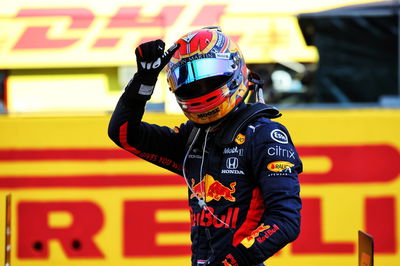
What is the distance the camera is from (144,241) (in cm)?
490

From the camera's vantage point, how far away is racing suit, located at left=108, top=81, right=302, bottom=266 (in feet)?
7.95

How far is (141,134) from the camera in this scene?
286cm

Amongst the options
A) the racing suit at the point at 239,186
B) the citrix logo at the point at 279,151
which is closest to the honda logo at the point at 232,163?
the racing suit at the point at 239,186

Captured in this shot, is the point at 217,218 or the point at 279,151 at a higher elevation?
the point at 279,151

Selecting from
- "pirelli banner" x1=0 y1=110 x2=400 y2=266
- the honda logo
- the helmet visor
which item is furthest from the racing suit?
"pirelli banner" x1=0 y1=110 x2=400 y2=266

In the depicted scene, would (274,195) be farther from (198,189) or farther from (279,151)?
(198,189)

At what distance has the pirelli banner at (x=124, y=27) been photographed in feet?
18.5

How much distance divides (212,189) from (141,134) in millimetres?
420

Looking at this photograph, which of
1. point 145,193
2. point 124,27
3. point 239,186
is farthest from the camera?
point 124,27


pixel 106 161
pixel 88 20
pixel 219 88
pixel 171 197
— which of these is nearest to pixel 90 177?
pixel 106 161

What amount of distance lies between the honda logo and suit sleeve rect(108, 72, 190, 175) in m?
0.41

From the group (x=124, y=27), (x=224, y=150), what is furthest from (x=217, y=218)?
(x=124, y=27)

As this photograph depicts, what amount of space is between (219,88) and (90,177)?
2454 millimetres

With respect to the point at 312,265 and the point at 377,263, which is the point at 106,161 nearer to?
the point at 312,265
